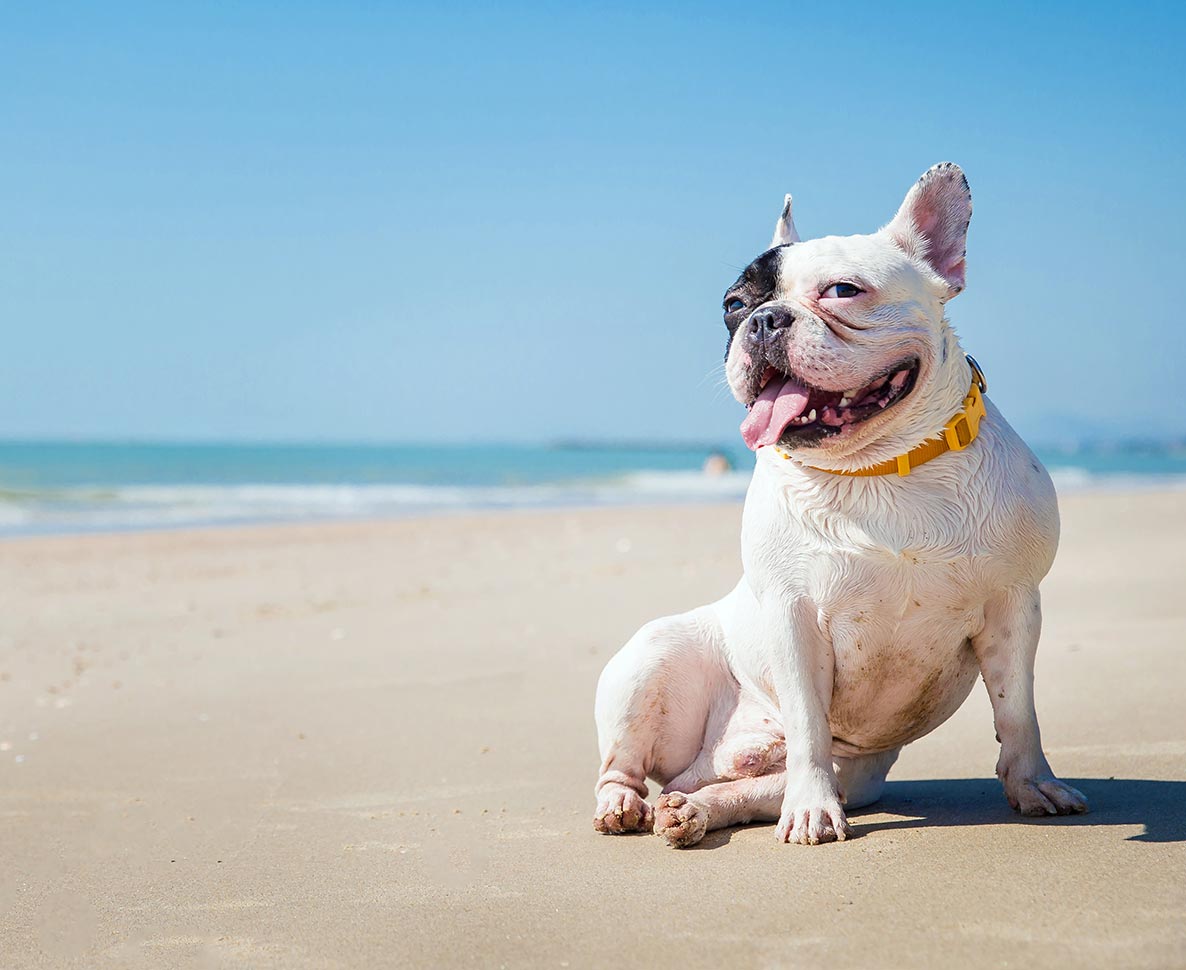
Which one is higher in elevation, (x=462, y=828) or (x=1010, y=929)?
(x=1010, y=929)

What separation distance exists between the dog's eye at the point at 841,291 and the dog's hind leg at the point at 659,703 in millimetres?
1299

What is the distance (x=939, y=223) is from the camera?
143 inches

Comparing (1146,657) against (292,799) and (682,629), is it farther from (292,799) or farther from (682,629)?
(292,799)

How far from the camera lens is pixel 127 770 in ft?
17.6

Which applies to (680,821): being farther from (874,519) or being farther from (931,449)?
(931,449)

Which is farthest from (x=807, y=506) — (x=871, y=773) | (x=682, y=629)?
(x=871, y=773)

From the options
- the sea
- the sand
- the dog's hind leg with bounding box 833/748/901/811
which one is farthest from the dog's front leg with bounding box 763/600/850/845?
the sea

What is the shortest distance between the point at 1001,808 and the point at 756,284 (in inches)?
71.8

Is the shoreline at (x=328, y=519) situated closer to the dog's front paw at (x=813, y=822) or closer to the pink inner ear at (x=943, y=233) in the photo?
the dog's front paw at (x=813, y=822)

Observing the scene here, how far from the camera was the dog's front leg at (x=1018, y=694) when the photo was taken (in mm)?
3582

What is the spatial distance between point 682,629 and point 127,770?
2754 millimetres

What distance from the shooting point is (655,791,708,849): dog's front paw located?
3.61 m

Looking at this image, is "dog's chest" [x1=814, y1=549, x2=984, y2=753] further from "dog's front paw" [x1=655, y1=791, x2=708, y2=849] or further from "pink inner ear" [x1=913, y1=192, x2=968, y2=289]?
"pink inner ear" [x1=913, y1=192, x2=968, y2=289]

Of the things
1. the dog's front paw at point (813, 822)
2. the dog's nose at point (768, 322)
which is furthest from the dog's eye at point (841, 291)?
the dog's front paw at point (813, 822)
